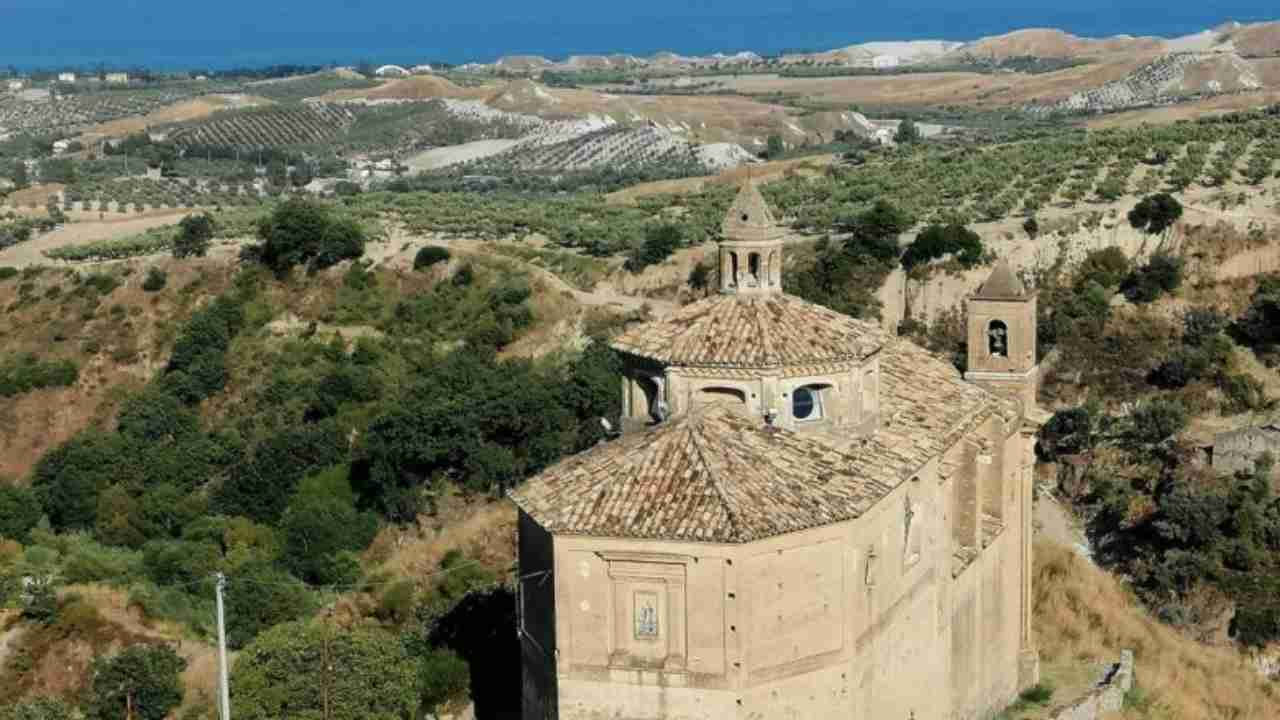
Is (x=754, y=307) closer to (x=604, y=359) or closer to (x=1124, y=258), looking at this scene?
(x=604, y=359)

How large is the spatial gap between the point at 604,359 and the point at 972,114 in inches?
3852

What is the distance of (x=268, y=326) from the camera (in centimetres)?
6328

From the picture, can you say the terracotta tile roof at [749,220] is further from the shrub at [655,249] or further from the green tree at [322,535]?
the shrub at [655,249]

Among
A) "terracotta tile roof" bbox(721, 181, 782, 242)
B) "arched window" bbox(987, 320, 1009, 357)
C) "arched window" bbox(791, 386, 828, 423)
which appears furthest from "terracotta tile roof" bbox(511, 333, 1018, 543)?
"arched window" bbox(987, 320, 1009, 357)

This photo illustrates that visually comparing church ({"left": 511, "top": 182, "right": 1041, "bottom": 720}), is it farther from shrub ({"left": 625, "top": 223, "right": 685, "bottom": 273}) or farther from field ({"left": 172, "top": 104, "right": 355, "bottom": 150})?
field ({"left": 172, "top": 104, "right": 355, "bottom": 150})

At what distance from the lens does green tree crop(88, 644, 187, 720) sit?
30.6 metres

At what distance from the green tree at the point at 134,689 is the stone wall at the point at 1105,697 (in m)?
14.6

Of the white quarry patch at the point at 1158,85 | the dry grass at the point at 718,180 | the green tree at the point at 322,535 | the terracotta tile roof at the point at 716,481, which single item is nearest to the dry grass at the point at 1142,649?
the terracotta tile roof at the point at 716,481

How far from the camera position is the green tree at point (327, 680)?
94.4ft

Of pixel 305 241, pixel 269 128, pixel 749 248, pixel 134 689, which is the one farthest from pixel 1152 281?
pixel 269 128

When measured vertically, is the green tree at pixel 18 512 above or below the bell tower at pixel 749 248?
below

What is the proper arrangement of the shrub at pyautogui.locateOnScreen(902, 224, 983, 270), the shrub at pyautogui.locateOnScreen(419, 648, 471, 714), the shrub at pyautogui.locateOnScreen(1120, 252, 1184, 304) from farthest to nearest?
the shrub at pyautogui.locateOnScreen(902, 224, 983, 270)
the shrub at pyautogui.locateOnScreen(1120, 252, 1184, 304)
the shrub at pyautogui.locateOnScreen(419, 648, 471, 714)

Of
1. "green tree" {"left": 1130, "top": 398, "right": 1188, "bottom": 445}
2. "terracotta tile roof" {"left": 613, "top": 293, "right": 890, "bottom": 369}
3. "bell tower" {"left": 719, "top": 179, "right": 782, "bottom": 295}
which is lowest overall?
"green tree" {"left": 1130, "top": 398, "right": 1188, "bottom": 445}

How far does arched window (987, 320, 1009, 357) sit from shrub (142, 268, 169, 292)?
42.6 m
